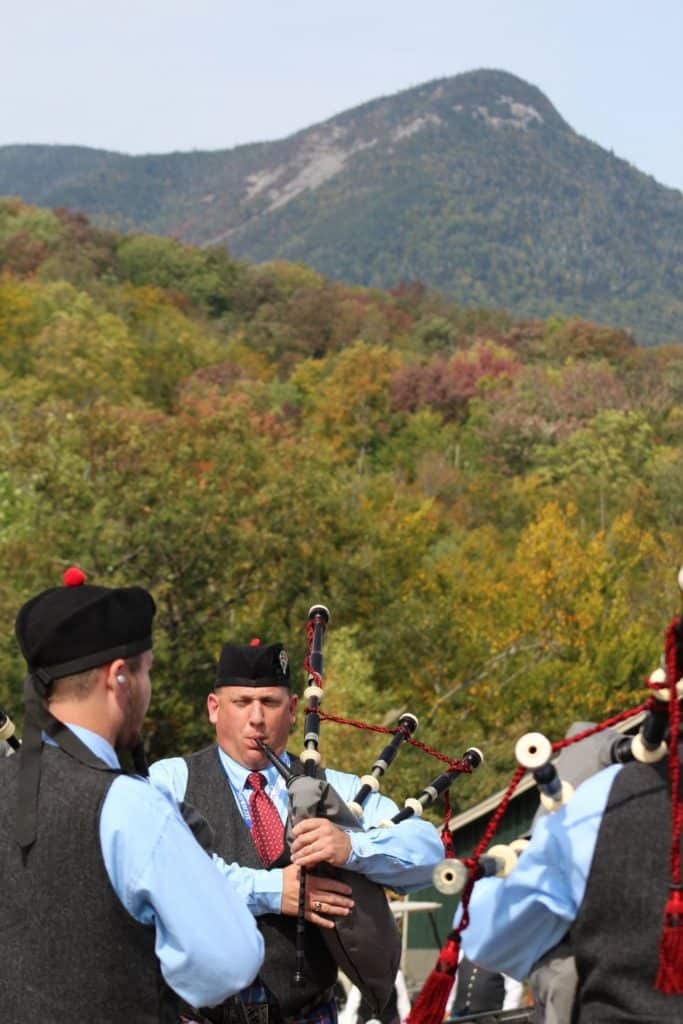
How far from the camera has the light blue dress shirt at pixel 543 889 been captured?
2.61 metres

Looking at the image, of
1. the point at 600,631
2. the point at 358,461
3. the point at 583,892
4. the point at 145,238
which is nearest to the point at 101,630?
the point at 583,892

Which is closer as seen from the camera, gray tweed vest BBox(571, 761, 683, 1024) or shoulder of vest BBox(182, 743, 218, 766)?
gray tweed vest BBox(571, 761, 683, 1024)

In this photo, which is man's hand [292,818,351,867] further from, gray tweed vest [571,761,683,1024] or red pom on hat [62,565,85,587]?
gray tweed vest [571,761,683,1024]

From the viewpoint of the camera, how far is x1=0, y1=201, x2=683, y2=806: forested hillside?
2409cm

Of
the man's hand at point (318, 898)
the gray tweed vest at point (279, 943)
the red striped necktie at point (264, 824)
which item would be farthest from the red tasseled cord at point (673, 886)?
the red striped necktie at point (264, 824)

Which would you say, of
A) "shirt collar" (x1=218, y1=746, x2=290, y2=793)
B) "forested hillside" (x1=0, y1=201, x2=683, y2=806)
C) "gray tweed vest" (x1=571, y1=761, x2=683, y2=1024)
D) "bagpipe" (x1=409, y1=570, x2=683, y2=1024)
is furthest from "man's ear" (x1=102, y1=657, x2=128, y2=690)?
"forested hillside" (x1=0, y1=201, x2=683, y2=806)

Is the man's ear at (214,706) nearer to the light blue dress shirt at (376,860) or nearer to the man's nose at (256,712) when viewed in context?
the man's nose at (256,712)

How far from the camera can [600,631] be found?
109 feet

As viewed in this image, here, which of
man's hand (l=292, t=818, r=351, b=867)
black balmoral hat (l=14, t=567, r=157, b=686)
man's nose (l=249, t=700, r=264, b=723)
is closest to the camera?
black balmoral hat (l=14, t=567, r=157, b=686)

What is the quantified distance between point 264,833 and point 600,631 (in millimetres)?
29908

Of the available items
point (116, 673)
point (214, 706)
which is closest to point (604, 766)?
point (116, 673)

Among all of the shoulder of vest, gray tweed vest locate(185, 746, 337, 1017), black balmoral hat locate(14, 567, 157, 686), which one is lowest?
gray tweed vest locate(185, 746, 337, 1017)

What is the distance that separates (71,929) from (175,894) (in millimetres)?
212

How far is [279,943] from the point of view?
152 inches
